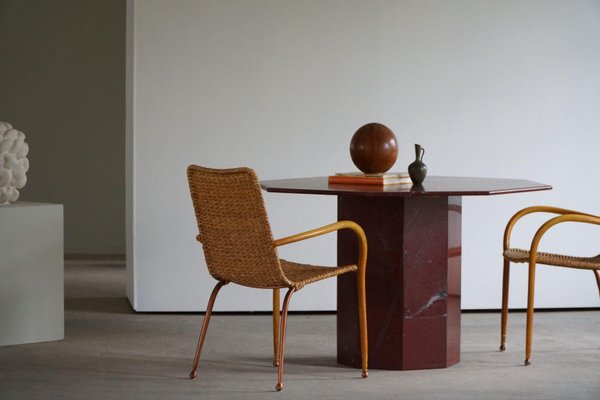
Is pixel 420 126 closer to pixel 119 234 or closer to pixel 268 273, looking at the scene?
pixel 268 273

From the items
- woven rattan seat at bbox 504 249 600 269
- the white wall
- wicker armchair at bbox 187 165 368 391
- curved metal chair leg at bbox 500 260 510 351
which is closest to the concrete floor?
curved metal chair leg at bbox 500 260 510 351

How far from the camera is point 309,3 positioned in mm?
5613

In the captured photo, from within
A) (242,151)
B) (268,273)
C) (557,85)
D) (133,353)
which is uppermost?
(557,85)

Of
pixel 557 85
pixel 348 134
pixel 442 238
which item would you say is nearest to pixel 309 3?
pixel 348 134

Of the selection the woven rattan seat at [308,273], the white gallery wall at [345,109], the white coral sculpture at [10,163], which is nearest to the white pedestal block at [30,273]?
A: the white coral sculpture at [10,163]

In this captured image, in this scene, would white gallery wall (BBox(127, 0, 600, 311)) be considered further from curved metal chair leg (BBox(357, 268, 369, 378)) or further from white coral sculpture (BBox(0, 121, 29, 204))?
curved metal chair leg (BBox(357, 268, 369, 378))

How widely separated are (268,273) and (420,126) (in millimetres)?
2154

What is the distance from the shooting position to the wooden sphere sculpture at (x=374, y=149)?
4.28 m

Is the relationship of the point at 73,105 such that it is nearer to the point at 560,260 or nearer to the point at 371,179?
the point at 371,179

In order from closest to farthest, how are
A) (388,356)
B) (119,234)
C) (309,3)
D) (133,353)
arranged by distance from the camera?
(388,356)
(133,353)
(309,3)
(119,234)

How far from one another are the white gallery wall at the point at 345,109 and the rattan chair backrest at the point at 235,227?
1719 mm

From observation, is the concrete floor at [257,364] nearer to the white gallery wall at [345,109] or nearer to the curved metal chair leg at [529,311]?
the curved metal chair leg at [529,311]

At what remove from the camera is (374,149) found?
428 centimetres

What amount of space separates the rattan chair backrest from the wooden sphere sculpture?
735 mm
